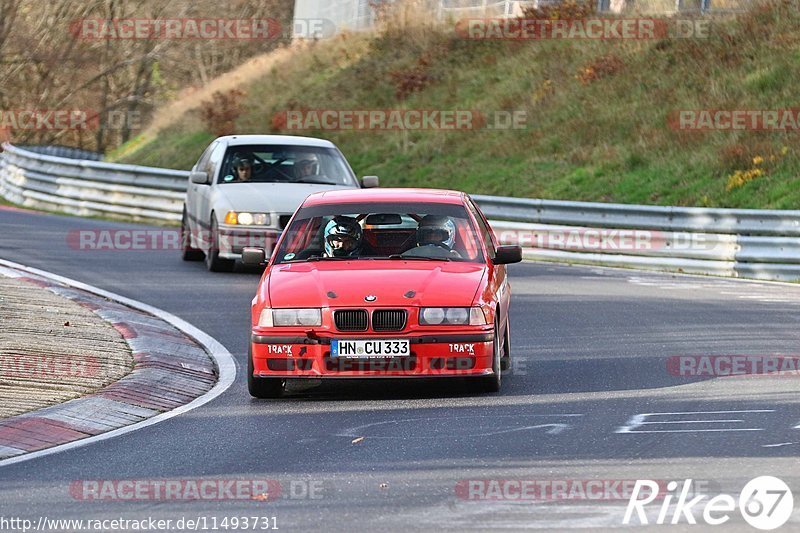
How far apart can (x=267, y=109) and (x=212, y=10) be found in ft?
64.3

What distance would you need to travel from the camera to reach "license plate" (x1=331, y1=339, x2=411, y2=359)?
10016 millimetres

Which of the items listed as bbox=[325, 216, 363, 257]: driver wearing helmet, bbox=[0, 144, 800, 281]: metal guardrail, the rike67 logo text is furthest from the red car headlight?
bbox=[0, 144, 800, 281]: metal guardrail

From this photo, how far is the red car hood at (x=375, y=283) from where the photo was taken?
1016 centimetres

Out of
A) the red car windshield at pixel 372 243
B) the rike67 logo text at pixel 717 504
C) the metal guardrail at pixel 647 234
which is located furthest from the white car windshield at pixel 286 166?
the rike67 logo text at pixel 717 504

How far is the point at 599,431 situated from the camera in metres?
8.81

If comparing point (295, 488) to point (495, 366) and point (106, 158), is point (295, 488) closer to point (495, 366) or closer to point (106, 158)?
point (495, 366)

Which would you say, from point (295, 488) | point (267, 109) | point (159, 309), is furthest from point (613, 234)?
point (267, 109)

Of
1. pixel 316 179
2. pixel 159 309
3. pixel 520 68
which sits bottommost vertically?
pixel 159 309

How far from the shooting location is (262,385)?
10.4 meters

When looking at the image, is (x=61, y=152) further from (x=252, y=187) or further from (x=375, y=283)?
(x=375, y=283)

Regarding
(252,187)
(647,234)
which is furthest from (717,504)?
(647,234)

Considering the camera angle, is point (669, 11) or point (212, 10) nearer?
point (669, 11)

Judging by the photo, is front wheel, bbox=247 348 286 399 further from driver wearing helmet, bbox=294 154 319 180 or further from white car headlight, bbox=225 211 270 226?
driver wearing helmet, bbox=294 154 319 180

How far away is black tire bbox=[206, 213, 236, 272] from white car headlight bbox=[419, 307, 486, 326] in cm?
898
